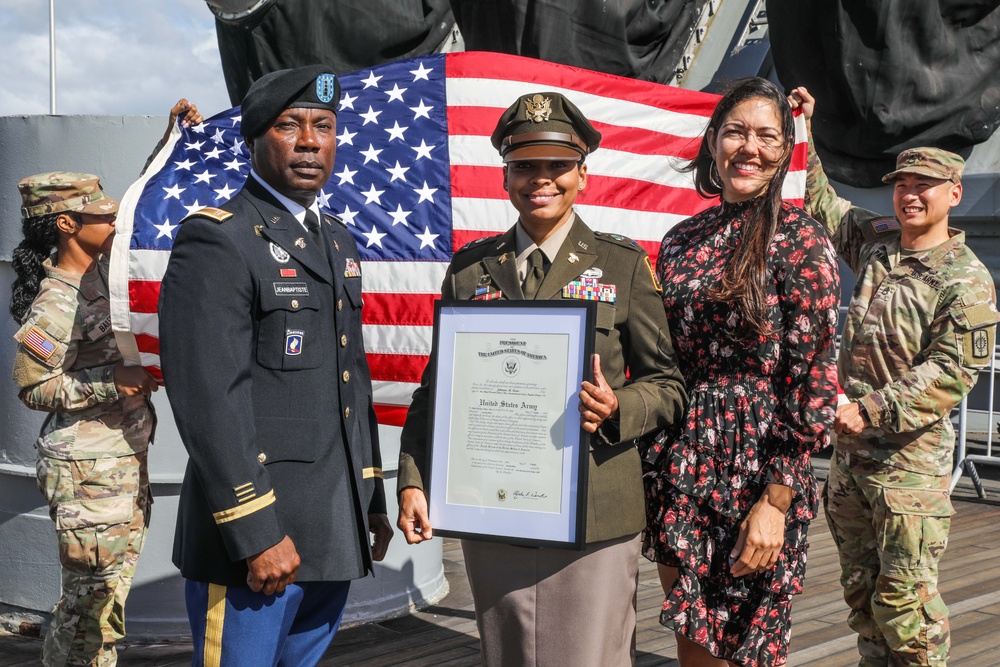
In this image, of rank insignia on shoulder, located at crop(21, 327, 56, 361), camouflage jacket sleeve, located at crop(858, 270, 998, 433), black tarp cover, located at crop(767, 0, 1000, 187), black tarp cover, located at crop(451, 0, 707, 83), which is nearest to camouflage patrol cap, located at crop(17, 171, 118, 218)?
rank insignia on shoulder, located at crop(21, 327, 56, 361)

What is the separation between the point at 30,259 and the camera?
358 cm

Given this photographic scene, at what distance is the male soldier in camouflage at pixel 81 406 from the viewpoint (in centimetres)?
338

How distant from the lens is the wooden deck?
4.04 metres

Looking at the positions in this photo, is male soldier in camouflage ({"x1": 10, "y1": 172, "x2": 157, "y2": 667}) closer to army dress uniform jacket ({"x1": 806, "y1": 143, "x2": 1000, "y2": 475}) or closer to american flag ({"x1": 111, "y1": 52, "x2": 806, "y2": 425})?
american flag ({"x1": 111, "y1": 52, "x2": 806, "y2": 425})

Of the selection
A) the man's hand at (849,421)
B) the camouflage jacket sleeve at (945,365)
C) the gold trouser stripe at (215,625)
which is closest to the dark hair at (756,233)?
the man's hand at (849,421)

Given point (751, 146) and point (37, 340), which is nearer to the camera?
point (751, 146)

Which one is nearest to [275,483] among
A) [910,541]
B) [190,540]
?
[190,540]

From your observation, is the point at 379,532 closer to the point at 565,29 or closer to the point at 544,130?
the point at 544,130

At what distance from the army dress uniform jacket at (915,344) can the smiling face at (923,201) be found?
90 millimetres

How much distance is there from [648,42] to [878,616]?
10.9 ft

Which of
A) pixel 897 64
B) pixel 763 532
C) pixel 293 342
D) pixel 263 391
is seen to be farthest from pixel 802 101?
pixel 897 64

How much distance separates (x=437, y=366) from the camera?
7.39 feet

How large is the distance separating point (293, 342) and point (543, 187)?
66cm

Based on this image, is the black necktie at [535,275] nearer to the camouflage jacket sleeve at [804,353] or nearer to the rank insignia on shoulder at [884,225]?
the camouflage jacket sleeve at [804,353]
